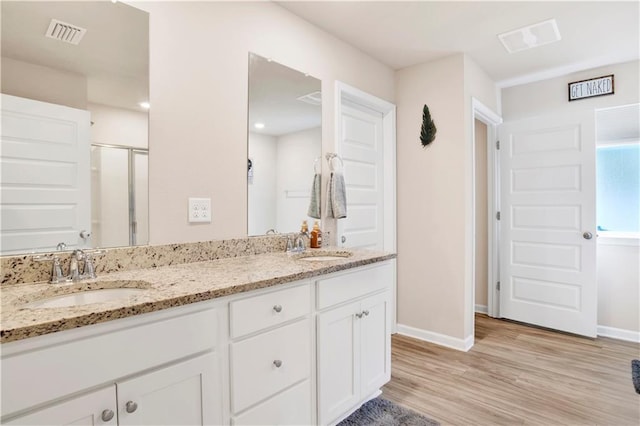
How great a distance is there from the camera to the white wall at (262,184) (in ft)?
6.75

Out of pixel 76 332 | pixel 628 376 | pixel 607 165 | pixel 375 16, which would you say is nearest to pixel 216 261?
pixel 76 332

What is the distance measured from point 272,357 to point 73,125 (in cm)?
123

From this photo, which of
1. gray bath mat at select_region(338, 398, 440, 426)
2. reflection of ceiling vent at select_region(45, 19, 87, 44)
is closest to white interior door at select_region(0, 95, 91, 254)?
reflection of ceiling vent at select_region(45, 19, 87, 44)

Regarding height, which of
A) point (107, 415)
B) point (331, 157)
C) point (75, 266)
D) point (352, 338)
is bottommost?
point (352, 338)

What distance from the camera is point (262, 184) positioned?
2.13 metres

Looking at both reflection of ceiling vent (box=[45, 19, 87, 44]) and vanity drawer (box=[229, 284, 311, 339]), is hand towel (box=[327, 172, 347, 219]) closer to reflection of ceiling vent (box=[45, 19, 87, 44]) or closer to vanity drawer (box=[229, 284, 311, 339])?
vanity drawer (box=[229, 284, 311, 339])

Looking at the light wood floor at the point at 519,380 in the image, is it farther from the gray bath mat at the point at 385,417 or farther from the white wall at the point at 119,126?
the white wall at the point at 119,126

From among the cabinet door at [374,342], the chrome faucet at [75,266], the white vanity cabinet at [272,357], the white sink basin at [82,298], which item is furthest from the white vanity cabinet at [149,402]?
the cabinet door at [374,342]

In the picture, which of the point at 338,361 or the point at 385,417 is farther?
the point at 385,417

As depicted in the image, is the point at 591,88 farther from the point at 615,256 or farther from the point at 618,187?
the point at 615,256

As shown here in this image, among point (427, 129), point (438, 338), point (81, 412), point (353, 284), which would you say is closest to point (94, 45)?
point (81, 412)

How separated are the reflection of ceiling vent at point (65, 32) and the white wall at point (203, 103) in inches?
11.0

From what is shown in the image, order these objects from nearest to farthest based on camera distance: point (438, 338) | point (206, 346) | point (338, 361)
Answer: point (206, 346) → point (338, 361) → point (438, 338)

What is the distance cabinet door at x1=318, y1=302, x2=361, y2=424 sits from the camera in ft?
5.40
